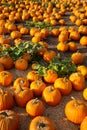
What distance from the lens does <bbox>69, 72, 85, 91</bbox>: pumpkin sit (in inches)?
227

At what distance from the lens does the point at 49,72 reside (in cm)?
597

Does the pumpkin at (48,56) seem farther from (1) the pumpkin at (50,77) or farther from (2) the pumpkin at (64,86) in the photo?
(2) the pumpkin at (64,86)

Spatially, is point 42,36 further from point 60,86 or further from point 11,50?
point 60,86

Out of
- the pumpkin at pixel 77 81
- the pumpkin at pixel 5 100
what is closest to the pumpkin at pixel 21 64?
the pumpkin at pixel 77 81

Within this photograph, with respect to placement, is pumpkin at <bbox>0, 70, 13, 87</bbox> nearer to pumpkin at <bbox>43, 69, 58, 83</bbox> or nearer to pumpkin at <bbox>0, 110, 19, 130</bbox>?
pumpkin at <bbox>43, 69, 58, 83</bbox>

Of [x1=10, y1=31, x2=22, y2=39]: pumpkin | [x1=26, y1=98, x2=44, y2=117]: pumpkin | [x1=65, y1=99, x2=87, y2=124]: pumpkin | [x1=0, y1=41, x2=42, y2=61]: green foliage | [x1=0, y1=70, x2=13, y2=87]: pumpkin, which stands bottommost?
[x1=65, y1=99, x2=87, y2=124]: pumpkin

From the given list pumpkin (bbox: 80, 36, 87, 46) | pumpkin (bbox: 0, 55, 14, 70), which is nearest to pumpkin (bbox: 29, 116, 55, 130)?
pumpkin (bbox: 0, 55, 14, 70)

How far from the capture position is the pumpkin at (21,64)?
6.51 m

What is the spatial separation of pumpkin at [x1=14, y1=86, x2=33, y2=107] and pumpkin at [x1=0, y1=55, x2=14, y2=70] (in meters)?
1.49

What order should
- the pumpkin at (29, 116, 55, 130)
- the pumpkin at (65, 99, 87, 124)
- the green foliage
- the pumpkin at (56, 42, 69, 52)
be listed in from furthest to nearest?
the pumpkin at (56, 42, 69, 52) → the green foliage → the pumpkin at (65, 99, 87, 124) → the pumpkin at (29, 116, 55, 130)

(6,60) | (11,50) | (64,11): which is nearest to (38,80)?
(6,60)

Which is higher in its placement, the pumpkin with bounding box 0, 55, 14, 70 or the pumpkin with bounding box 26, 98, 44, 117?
the pumpkin with bounding box 0, 55, 14, 70

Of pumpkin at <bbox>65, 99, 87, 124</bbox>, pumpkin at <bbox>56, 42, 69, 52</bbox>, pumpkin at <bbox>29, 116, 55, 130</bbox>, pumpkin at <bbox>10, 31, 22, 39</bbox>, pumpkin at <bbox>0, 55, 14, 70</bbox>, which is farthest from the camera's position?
pumpkin at <bbox>10, 31, 22, 39</bbox>

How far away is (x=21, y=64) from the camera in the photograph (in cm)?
651
